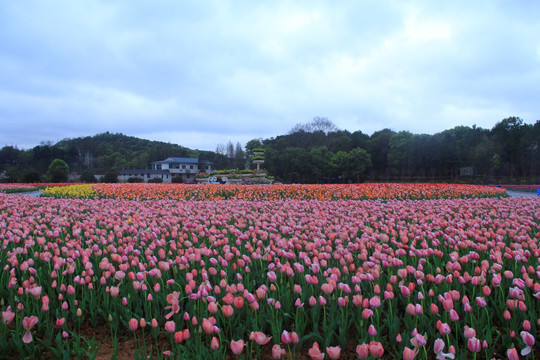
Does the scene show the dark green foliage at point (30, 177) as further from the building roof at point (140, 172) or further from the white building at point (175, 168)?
the white building at point (175, 168)

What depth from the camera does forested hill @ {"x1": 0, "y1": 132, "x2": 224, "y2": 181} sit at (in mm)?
51219

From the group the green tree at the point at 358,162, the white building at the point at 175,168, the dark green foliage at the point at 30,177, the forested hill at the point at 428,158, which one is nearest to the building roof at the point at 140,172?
the white building at the point at 175,168

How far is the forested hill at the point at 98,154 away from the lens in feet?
168

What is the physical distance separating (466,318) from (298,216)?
3672mm

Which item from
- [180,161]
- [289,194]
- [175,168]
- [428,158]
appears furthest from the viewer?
[180,161]

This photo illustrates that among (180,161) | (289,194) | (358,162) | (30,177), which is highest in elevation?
(180,161)

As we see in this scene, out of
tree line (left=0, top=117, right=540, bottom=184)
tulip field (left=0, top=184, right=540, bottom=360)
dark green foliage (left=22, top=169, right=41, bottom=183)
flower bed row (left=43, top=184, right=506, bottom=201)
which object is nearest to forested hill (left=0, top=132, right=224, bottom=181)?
tree line (left=0, top=117, right=540, bottom=184)

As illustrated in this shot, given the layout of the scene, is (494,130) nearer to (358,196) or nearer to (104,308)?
(358,196)

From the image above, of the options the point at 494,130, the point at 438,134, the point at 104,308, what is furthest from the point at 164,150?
the point at 104,308

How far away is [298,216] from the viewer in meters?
5.82

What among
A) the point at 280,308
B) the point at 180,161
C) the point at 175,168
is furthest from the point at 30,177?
the point at 180,161

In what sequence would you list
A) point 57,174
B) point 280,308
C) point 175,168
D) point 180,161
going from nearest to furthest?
1. point 280,308
2. point 57,174
3. point 175,168
4. point 180,161

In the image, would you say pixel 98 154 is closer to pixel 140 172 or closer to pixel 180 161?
pixel 140 172

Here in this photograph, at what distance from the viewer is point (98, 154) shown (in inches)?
2579
